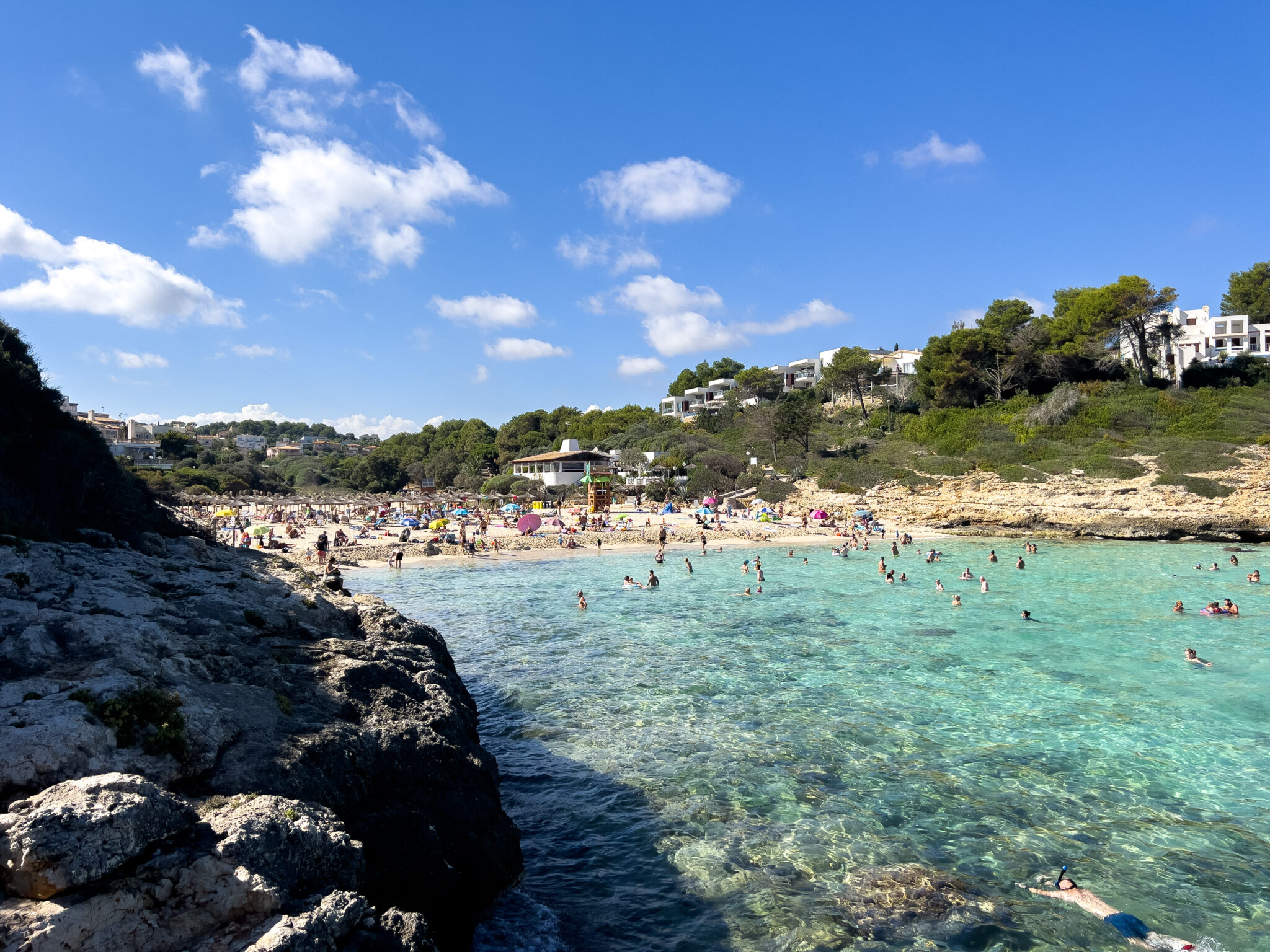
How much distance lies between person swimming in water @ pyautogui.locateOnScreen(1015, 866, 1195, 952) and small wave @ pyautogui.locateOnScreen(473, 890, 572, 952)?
16.9 feet

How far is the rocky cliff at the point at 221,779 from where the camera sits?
384 centimetres

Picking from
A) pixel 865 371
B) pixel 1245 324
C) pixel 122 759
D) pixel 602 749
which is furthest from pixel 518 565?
pixel 1245 324

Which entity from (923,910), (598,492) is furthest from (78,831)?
(598,492)

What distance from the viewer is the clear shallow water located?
7176mm

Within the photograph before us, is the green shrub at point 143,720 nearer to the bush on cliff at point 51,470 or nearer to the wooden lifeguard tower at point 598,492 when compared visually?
the bush on cliff at point 51,470

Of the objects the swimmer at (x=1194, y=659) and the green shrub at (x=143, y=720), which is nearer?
the green shrub at (x=143, y=720)

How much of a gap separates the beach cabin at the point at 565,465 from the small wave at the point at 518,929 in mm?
63604

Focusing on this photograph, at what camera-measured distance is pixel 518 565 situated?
113ft

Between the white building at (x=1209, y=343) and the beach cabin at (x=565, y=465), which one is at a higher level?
the white building at (x=1209, y=343)

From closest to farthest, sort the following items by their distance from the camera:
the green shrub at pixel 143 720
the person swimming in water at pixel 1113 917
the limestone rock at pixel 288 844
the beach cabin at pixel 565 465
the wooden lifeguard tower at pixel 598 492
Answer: the limestone rock at pixel 288 844
the green shrub at pixel 143 720
the person swimming in water at pixel 1113 917
the wooden lifeguard tower at pixel 598 492
the beach cabin at pixel 565 465

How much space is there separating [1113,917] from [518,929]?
6.03 metres

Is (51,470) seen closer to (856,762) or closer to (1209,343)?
(856,762)

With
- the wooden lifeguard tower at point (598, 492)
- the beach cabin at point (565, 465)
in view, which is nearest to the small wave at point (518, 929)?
the wooden lifeguard tower at point (598, 492)

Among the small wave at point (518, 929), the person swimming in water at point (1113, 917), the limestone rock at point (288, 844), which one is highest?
the limestone rock at point (288, 844)
